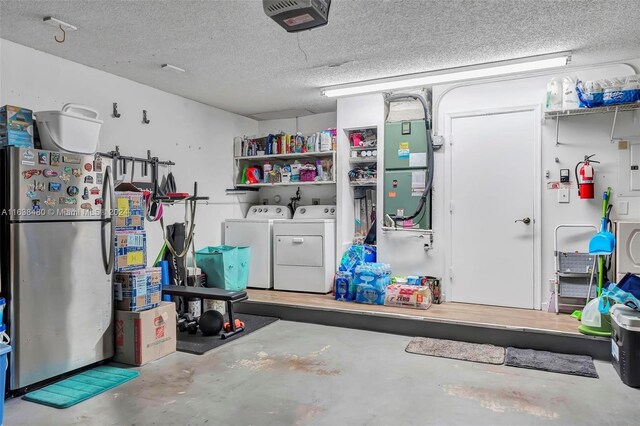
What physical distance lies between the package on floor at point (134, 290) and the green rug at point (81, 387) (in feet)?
1.65

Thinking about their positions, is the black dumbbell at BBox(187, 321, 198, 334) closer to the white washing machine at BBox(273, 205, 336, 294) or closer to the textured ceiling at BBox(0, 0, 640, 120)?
the white washing machine at BBox(273, 205, 336, 294)

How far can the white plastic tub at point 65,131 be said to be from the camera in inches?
124

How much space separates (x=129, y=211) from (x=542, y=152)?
14.0 feet

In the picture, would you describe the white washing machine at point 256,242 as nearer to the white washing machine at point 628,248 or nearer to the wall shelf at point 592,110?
the wall shelf at point 592,110

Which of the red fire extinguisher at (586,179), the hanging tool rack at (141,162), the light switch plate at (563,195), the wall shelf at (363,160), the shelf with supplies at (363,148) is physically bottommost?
the light switch plate at (563,195)

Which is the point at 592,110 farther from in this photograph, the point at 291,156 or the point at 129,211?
the point at 129,211

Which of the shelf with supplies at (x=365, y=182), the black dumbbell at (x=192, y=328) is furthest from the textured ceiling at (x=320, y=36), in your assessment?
the black dumbbell at (x=192, y=328)

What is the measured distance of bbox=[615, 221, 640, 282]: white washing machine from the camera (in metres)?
3.85

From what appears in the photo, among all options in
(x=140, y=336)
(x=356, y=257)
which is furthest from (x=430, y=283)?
(x=140, y=336)

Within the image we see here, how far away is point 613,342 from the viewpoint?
10.8ft

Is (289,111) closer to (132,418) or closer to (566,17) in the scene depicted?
(566,17)

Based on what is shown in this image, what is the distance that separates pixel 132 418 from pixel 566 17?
13.8ft

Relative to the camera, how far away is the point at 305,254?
548 centimetres

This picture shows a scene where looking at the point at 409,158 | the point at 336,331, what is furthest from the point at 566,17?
the point at 336,331
